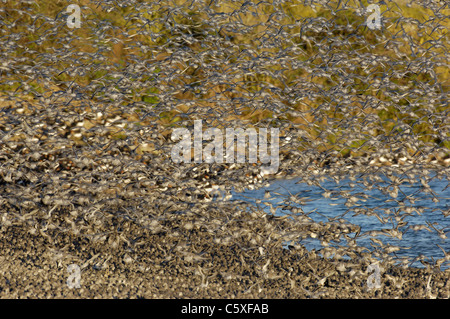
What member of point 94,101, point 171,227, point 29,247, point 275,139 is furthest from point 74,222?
point 275,139

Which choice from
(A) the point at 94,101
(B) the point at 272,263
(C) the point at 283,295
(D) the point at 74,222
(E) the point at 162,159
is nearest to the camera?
(C) the point at 283,295

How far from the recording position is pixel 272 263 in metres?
6.83

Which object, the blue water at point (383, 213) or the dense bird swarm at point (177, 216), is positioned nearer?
the dense bird swarm at point (177, 216)

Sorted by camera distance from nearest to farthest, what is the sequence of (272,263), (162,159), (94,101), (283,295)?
(283,295)
(272,263)
(162,159)
(94,101)

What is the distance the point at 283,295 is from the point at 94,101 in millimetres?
5677

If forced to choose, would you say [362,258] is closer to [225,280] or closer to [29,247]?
[225,280]

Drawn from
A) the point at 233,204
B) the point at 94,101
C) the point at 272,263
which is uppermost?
the point at 94,101

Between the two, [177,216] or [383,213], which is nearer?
[383,213]

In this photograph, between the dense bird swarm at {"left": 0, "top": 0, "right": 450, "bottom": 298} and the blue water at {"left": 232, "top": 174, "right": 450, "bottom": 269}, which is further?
the blue water at {"left": 232, "top": 174, "right": 450, "bottom": 269}

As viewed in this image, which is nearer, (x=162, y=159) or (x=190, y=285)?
(x=190, y=285)

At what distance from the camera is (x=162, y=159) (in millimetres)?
8531

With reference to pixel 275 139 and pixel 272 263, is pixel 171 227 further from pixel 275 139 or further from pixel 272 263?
pixel 275 139

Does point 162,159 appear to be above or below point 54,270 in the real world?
above

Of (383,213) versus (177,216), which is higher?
(383,213)
